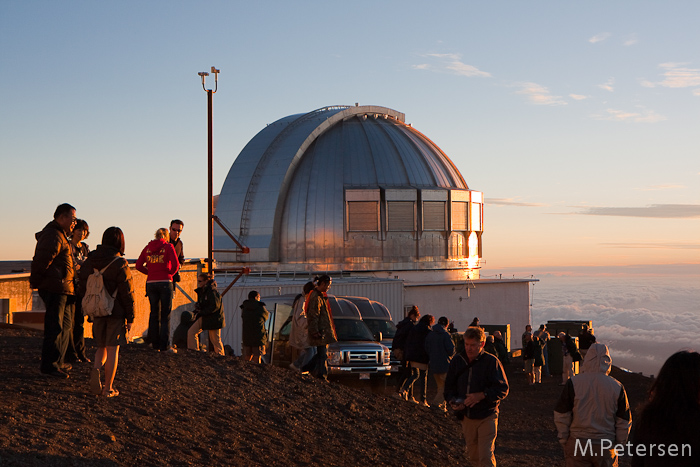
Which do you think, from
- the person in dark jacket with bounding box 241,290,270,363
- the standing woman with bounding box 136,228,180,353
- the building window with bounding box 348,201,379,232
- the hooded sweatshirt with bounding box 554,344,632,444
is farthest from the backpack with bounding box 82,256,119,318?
the building window with bounding box 348,201,379,232

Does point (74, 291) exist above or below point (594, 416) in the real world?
above

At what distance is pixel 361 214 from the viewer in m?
31.8

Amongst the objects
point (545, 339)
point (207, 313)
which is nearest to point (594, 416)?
point (207, 313)

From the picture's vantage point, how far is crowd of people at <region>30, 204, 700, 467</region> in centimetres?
443

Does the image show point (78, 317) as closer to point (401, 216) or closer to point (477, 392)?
point (477, 392)

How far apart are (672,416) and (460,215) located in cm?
3001

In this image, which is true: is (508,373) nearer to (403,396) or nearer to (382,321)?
(382,321)

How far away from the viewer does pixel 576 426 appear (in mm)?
6480

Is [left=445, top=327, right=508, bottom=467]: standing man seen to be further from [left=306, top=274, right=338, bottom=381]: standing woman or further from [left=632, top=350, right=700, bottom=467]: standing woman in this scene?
[left=306, top=274, right=338, bottom=381]: standing woman

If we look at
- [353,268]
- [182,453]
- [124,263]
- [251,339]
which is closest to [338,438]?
[182,453]

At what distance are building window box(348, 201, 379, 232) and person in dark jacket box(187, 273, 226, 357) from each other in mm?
18712

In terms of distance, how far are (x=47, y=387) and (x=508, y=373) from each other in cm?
1689

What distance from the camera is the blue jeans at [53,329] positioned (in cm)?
895

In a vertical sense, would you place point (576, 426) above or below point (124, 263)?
below
